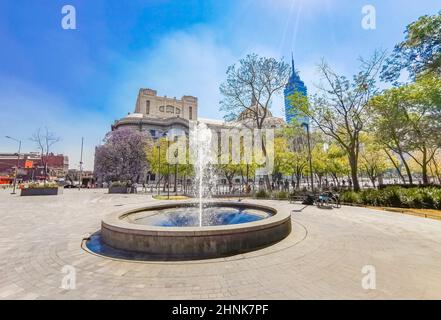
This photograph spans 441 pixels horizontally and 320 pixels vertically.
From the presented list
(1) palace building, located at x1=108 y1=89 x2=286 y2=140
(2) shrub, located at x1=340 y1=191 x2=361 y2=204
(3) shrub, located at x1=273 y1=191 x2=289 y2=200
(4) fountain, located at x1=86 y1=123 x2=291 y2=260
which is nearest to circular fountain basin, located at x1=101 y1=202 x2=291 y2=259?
(4) fountain, located at x1=86 y1=123 x2=291 y2=260

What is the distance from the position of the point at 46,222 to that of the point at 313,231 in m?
12.2

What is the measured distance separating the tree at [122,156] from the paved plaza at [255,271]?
3558 centimetres

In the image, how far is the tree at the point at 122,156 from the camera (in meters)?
41.1

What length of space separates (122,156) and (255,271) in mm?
41821

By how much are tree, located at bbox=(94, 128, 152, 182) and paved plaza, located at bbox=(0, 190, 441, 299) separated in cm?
3558

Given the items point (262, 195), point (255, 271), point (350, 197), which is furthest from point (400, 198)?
point (255, 271)

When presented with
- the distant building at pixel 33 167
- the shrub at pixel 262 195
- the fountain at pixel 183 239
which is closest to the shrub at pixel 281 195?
the shrub at pixel 262 195

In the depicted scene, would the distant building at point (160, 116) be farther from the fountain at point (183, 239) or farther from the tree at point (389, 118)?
the fountain at point (183, 239)

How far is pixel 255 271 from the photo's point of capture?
4.59 m

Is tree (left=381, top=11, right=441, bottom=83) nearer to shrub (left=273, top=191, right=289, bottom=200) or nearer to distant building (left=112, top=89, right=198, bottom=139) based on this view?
shrub (left=273, top=191, right=289, bottom=200)

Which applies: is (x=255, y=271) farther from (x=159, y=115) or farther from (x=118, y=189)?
(x=159, y=115)
